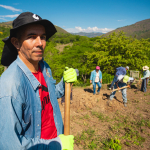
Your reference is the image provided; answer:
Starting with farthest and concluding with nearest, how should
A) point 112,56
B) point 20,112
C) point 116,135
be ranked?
point 112,56 → point 116,135 → point 20,112

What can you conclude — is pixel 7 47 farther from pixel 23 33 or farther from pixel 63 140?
pixel 63 140

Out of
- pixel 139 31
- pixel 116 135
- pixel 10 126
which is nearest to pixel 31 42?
pixel 10 126

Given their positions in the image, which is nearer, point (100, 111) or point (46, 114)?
point (46, 114)

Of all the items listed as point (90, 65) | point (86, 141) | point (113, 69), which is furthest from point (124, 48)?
point (86, 141)

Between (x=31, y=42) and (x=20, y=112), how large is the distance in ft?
2.30

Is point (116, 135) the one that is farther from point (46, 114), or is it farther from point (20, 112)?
point (20, 112)

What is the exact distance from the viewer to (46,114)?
1.43 metres

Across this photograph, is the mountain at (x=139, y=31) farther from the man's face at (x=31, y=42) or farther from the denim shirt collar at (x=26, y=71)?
the denim shirt collar at (x=26, y=71)

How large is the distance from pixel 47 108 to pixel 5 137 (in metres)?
0.65

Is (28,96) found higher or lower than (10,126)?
higher

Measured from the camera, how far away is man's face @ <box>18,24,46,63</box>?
1.16m

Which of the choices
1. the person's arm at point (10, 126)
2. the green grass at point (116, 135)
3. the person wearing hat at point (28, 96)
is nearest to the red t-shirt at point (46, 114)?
the person wearing hat at point (28, 96)

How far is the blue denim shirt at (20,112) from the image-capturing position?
839 mm

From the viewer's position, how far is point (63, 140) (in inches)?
46.2
